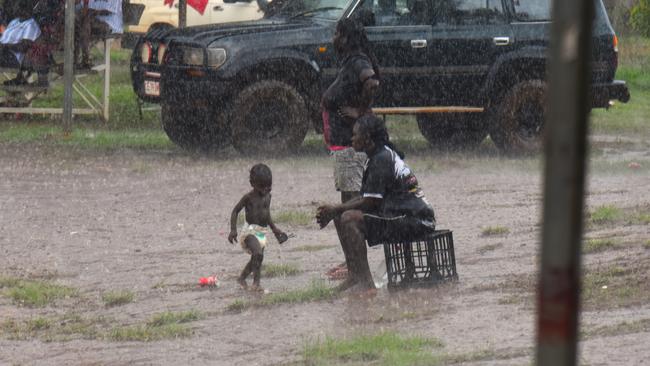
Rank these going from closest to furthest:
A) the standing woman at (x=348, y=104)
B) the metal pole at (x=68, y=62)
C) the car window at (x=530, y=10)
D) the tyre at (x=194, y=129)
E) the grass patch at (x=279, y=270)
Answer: the standing woman at (x=348, y=104)
the grass patch at (x=279, y=270)
the tyre at (x=194, y=129)
the car window at (x=530, y=10)
the metal pole at (x=68, y=62)

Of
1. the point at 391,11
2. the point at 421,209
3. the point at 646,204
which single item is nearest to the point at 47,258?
the point at 421,209

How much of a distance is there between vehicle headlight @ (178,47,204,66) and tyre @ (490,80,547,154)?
325 cm

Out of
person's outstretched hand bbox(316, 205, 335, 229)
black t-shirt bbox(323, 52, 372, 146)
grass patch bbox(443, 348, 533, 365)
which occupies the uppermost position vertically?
black t-shirt bbox(323, 52, 372, 146)

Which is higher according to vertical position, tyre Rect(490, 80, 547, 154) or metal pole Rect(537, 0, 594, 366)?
metal pole Rect(537, 0, 594, 366)

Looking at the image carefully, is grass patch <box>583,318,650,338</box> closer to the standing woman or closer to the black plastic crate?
the black plastic crate

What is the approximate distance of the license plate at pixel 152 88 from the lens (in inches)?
566

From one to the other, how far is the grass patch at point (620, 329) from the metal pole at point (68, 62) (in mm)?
9770

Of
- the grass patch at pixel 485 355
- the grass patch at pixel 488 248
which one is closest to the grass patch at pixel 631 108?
the grass patch at pixel 488 248

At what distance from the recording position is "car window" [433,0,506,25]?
1463cm

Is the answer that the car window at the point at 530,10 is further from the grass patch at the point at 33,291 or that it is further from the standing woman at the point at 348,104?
the grass patch at the point at 33,291

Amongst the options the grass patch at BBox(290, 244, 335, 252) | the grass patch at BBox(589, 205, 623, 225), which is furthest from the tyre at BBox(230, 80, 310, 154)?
the grass patch at BBox(290, 244, 335, 252)

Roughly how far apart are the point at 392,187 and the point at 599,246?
74.1 inches

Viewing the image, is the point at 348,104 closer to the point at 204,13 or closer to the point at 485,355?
the point at 485,355

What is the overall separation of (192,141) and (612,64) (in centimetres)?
461
